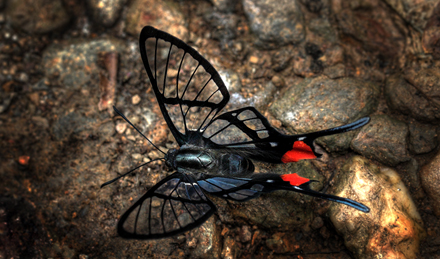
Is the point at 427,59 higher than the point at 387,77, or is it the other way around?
the point at 427,59

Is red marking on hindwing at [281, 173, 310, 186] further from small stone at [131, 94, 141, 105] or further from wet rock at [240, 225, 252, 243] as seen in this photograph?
small stone at [131, 94, 141, 105]

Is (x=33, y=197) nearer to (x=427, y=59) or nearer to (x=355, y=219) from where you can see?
(x=355, y=219)

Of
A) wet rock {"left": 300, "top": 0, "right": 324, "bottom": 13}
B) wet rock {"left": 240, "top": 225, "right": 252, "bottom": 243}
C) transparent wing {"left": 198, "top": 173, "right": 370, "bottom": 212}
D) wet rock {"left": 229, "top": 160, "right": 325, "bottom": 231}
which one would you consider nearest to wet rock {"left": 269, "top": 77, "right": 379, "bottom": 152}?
wet rock {"left": 229, "top": 160, "right": 325, "bottom": 231}

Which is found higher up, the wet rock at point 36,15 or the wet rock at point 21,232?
the wet rock at point 36,15

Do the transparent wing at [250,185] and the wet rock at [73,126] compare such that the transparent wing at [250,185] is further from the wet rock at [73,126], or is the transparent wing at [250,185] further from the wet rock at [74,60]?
the wet rock at [74,60]

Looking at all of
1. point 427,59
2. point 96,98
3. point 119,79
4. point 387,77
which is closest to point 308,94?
point 387,77

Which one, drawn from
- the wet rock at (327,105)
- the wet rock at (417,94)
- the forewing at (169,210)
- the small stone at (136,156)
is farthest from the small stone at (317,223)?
the small stone at (136,156)
